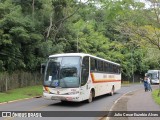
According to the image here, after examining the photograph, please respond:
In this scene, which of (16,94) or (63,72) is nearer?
(63,72)

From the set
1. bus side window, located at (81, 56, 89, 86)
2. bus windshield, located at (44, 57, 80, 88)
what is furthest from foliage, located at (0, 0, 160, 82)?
bus windshield, located at (44, 57, 80, 88)

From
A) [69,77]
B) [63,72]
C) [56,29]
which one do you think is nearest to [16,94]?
[63,72]

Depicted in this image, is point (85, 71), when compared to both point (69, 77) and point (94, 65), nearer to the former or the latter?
point (69, 77)

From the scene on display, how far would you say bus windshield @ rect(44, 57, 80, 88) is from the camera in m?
21.2

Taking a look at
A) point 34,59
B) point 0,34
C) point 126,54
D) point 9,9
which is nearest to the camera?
point 0,34

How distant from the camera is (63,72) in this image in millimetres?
21375

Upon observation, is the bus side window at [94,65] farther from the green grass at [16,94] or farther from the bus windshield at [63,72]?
the green grass at [16,94]

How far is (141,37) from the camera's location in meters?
23.5

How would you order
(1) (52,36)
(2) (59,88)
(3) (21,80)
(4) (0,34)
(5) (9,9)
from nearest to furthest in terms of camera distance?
1. (2) (59,88)
2. (4) (0,34)
3. (5) (9,9)
4. (3) (21,80)
5. (1) (52,36)

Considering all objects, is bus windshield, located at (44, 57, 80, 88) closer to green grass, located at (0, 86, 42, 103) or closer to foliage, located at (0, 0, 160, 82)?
foliage, located at (0, 0, 160, 82)

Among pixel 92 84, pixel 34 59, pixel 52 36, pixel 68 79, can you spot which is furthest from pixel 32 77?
pixel 68 79

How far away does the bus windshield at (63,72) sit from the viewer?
21.2m

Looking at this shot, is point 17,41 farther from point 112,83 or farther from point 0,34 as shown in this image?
point 112,83

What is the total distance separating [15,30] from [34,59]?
328 inches
